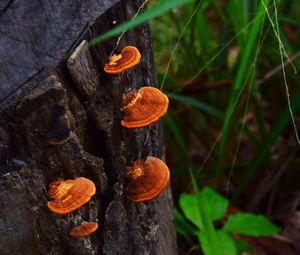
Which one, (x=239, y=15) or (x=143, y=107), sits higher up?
(x=143, y=107)

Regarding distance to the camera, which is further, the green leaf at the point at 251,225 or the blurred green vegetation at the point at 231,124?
the blurred green vegetation at the point at 231,124

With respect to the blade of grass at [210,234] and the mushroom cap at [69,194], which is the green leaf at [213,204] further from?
the mushroom cap at [69,194]

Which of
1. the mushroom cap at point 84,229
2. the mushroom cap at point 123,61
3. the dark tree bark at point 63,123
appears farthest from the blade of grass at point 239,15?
the mushroom cap at point 84,229

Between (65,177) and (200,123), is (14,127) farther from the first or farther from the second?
(200,123)

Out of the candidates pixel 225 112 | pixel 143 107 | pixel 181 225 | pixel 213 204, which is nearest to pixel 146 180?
pixel 143 107

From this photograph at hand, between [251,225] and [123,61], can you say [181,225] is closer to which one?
[251,225]

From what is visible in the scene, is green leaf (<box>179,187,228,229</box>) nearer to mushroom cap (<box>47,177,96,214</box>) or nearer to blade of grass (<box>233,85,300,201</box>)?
blade of grass (<box>233,85,300,201</box>)

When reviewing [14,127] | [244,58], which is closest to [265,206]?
[244,58]

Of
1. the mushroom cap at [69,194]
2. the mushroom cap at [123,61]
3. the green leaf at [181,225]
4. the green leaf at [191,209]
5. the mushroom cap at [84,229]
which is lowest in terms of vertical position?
the green leaf at [181,225]
